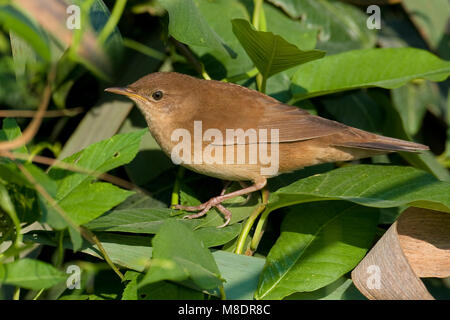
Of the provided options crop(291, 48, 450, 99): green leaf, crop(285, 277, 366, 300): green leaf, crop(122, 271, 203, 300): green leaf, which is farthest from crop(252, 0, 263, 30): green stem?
crop(122, 271, 203, 300): green leaf

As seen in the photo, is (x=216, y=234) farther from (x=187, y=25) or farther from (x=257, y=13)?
(x=257, y=13)

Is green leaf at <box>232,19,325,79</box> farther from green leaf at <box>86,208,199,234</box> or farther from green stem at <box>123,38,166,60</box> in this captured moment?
green leaf at <box>86,208,199,234</box>

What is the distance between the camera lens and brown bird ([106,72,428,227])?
2977 mm

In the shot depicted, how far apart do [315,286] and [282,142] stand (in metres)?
1.08

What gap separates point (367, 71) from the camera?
2943 mm

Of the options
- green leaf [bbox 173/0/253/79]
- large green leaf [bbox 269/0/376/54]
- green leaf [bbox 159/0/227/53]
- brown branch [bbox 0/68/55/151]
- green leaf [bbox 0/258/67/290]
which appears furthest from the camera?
large green leaf [bbox 269/0/376/54]

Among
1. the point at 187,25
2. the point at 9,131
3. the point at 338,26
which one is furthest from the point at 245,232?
the point at 338,26

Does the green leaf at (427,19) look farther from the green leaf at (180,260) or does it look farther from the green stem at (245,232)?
the green leaf at (180,260)

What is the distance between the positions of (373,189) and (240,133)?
777 mm

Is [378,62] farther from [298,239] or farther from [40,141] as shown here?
[40,141]

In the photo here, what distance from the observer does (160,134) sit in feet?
10.2

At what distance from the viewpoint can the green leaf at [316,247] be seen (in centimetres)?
220
